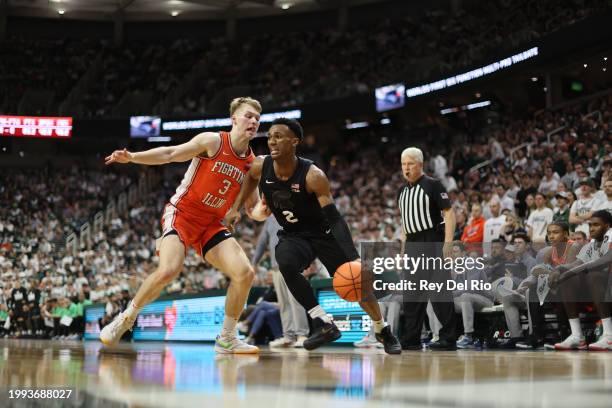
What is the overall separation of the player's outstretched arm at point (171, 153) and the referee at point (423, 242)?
2359mm

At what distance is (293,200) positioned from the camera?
5652 mm

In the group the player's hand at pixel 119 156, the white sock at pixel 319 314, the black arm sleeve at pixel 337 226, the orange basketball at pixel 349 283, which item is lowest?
the white sock at pixel 319 314

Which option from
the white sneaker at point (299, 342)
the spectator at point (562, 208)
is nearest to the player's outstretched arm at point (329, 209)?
the white sneaker at point (299, 342)

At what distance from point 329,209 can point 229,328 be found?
1.63m

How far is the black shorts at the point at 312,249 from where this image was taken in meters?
5.75

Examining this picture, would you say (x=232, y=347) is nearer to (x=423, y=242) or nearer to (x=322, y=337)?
(x=322, y=337)

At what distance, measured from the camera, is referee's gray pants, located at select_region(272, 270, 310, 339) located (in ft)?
29.9

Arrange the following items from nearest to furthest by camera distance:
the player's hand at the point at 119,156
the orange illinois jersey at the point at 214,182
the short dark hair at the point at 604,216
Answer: the player's hand at the point at 119,156 → the orange illinois jersey at the point at 214,182 → the short dark hair at the point at 604,216

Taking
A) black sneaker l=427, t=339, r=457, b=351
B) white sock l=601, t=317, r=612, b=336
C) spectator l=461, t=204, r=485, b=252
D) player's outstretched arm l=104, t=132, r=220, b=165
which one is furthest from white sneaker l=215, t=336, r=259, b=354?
spectator l=461, t=204, r=485, b=252

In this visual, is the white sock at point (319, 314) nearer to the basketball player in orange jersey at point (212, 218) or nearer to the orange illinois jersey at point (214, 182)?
the basketball player in orange jersey at point (212, 218)

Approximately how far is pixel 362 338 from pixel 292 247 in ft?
13.8

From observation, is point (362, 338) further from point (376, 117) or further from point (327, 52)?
point (327, 52)

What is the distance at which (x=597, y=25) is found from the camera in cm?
1700

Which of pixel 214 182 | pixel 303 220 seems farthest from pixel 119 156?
pixel 303 220
